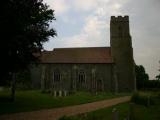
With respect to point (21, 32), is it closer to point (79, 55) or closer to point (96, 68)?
point (96, 68)

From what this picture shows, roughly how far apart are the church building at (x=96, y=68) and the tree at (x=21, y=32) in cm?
3093

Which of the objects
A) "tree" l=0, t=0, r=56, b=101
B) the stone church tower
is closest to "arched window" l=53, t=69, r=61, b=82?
the stone church tower

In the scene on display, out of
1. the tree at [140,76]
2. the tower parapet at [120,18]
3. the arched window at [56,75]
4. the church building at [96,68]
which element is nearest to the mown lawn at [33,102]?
the church building at [96,68]

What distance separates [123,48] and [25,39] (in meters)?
39.3

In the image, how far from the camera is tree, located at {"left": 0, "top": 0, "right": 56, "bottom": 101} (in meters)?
17.2

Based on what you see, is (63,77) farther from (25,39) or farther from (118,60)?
(25,39)

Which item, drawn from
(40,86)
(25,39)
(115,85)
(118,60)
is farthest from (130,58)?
(25,39)

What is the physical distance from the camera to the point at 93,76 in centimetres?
Result: 5575

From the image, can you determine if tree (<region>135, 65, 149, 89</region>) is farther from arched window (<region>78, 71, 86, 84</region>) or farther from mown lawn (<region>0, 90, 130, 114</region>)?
mown lawn (<region>0, 90, 130, 114</region>)

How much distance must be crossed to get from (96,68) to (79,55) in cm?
498

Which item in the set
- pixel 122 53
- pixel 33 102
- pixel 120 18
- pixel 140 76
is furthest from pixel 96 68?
pixel 33 102

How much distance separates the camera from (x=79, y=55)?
5841cm

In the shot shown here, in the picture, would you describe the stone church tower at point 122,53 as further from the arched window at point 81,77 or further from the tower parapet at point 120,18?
the arched window at point 81,77

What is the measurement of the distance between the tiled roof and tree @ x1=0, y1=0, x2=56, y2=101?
31.4 metres
